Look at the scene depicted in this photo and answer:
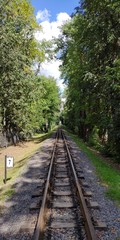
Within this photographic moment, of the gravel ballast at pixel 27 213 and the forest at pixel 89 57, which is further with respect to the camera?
the forest at pixel 89 57

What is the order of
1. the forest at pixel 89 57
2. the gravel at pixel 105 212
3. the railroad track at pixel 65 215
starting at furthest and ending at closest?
the forest at pixel 89 57 < the gravel at pixel 105 212 < the railroad track at pixel 65 215

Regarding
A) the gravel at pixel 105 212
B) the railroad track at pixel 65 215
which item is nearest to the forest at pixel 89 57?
the gravel at pixel 105 212

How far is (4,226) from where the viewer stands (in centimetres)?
588

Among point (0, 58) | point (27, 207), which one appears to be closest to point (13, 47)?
point (0, 58)

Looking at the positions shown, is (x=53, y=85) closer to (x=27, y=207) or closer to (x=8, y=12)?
(x=8, y=12)

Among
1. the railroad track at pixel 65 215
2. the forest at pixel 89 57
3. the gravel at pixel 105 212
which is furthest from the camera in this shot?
the forest at pixel 89 57

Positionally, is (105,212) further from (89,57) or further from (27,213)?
(89,57)

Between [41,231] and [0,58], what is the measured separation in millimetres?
12148

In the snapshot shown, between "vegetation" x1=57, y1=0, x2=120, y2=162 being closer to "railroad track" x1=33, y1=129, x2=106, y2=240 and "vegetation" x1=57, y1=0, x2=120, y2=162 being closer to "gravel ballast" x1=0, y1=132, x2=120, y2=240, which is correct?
"gravel ballast" x1=0, y1=132, x2=120, y2=240

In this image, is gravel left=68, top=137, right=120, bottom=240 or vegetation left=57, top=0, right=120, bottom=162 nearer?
gravel left=68, top=137, right=120, bottom=240

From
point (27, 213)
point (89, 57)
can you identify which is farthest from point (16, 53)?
point (27, 213)

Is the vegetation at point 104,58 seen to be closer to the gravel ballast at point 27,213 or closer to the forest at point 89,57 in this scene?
the forest at point 89,57

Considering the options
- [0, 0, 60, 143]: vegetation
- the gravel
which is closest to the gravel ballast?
the gravel

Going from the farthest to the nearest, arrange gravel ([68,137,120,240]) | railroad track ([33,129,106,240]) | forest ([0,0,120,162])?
1. forest ([0,0,120,162])
2. gravel ([68,137,120,240])
3. railroad track ([33,129,106,240])
